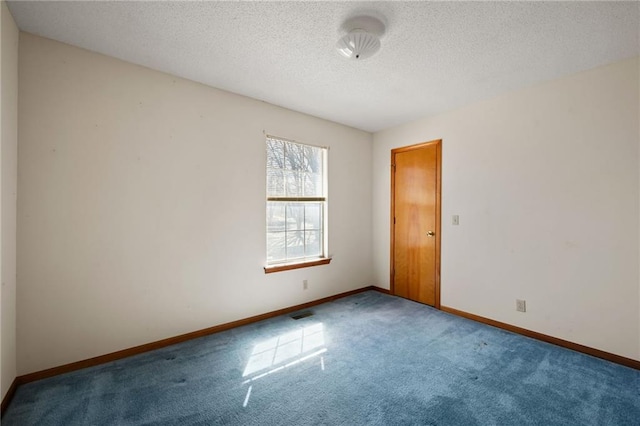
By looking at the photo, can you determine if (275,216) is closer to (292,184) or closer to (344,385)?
(292,184)

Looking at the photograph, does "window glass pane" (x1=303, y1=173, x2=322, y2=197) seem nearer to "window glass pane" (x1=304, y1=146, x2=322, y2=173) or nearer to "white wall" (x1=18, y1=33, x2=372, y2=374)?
"window glass pane" (x1=304, y1=146, x2=322, y2=173)

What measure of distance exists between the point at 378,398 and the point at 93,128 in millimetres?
2971

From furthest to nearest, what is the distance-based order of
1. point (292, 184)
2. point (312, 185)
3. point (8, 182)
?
point (312, 185), point (292, 184), point (8, 182)

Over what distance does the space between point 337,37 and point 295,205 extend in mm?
2023

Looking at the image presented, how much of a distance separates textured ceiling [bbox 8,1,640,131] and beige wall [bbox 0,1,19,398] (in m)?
0.22

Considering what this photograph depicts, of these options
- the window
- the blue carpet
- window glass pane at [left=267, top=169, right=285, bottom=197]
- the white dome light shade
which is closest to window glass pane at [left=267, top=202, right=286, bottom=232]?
the window

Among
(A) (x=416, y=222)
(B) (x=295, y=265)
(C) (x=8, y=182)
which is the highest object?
(C) (x=8, y=182)

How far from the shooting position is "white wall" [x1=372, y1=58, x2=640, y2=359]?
92.9 inches

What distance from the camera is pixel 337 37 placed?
206cm

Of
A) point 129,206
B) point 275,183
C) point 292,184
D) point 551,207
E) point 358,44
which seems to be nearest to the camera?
point 358,44

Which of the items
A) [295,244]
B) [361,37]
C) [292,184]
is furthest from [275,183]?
[361,37]

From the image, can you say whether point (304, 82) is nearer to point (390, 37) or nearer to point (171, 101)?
point (390, 37)

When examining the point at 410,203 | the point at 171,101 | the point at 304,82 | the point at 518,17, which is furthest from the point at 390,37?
the point at 410,203

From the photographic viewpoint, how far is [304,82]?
2.78 metres
